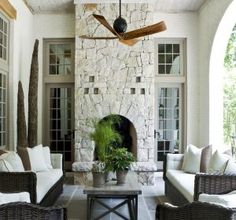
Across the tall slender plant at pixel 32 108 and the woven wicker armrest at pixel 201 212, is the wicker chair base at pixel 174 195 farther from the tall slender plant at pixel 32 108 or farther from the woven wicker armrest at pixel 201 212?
the tall slender plant at pixel 32 108

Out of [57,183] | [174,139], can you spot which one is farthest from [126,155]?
[174,139]

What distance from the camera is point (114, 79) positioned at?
8.22m

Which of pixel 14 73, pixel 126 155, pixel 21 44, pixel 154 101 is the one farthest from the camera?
pixel 154 101

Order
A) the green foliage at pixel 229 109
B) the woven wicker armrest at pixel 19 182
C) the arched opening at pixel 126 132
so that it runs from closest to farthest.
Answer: the woven wicker armrest at pixel 19 182 < the green foliage at pixel 229 109 < the arched opening at pixel 126 132

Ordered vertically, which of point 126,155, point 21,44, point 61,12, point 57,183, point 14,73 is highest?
point 61,12

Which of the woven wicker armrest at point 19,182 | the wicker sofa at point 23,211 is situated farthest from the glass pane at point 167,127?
the wicker sofa at point 23,211

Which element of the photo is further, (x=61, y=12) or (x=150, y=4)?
(x=61, y=12)

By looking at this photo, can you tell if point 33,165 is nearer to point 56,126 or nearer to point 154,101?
point 56,126

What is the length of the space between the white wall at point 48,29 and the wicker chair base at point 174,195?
3.70 metres

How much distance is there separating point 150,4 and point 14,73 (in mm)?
3380

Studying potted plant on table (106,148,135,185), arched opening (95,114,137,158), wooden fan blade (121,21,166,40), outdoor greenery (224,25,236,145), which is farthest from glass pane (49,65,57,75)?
potted plant on table (106,148,135,185)

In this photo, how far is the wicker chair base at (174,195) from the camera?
16.4 ft

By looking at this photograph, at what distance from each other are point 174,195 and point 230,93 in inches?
148

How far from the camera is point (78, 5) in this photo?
8.25 meters
